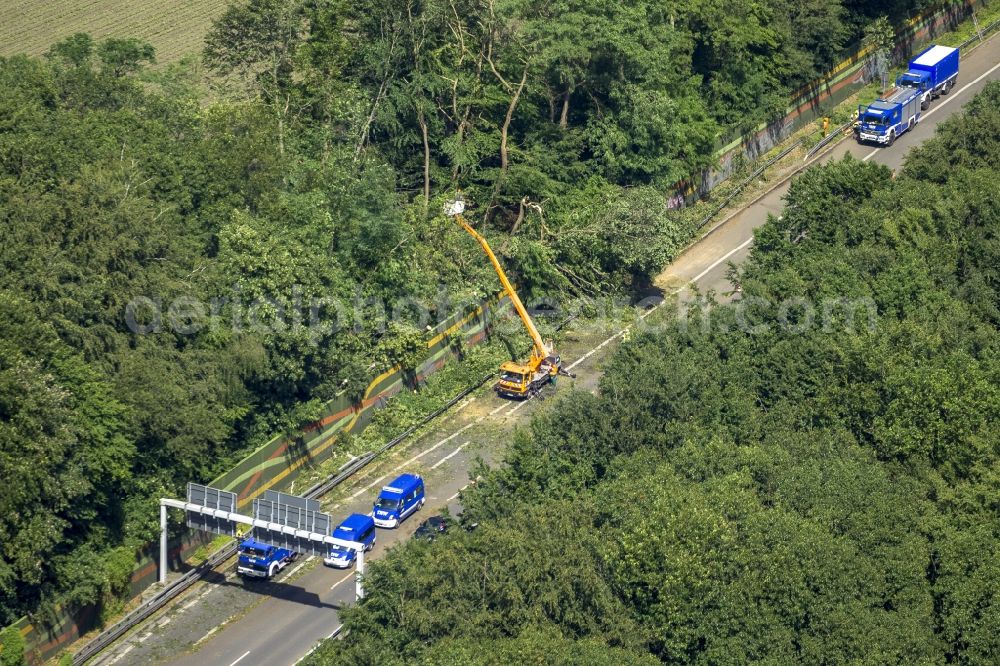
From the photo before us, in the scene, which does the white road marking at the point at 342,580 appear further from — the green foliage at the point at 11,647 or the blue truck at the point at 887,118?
the blue truck at the point at 887,118

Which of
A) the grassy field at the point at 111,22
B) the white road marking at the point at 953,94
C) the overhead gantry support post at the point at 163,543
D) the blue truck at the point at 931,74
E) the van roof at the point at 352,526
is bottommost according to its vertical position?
the white road marking at the point at 953,94

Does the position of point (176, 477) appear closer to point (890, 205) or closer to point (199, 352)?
point (199, 352)

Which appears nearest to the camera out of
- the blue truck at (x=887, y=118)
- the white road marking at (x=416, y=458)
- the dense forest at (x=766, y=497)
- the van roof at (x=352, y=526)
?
the dense forest at (x=766, y=497)

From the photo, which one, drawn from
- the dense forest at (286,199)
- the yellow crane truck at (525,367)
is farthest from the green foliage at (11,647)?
the yellow crane truck at (525,367)

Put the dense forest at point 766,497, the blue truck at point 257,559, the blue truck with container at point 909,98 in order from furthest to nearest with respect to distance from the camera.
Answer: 1. the blue truck with container at point 909,98
2. the blue truck at point 257,559
3. the dense forest at point 766,497

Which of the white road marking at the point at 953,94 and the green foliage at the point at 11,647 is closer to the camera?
the green foliage at the point at 11,647

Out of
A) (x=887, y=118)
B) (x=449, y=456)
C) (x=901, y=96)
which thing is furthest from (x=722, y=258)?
(x=449, y=456)
